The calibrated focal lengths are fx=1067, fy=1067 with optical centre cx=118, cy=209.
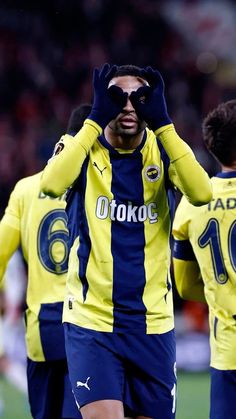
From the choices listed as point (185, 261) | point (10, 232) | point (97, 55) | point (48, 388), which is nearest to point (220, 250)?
point (185, 261)

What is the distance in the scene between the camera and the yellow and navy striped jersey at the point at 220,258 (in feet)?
16.5

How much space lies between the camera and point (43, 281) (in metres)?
5.96

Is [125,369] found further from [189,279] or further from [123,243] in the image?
[189,279]

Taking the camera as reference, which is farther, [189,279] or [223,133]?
[189,279]

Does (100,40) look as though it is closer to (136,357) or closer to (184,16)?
(184,16)

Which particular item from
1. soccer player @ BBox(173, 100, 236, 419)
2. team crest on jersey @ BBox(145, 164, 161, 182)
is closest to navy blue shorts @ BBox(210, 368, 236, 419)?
soccer player @ BBox(173, 100, 236, 419)

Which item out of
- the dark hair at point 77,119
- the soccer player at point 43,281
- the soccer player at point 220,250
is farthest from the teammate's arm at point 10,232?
the soccer player at point 220,250

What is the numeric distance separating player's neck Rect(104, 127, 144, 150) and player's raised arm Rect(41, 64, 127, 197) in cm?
13

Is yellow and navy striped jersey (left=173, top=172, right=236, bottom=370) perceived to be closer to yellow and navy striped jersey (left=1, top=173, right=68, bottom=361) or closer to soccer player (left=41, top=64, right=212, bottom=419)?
soccer player (left=41, top=64, right=212, bottom=419)

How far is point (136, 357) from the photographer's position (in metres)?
4.69

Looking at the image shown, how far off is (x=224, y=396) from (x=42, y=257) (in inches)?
56.9

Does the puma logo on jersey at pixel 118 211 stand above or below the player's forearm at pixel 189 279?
above

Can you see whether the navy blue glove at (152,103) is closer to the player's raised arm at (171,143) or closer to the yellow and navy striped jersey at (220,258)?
the player's raised arm at (171,143)

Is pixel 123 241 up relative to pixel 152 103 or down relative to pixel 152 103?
down
